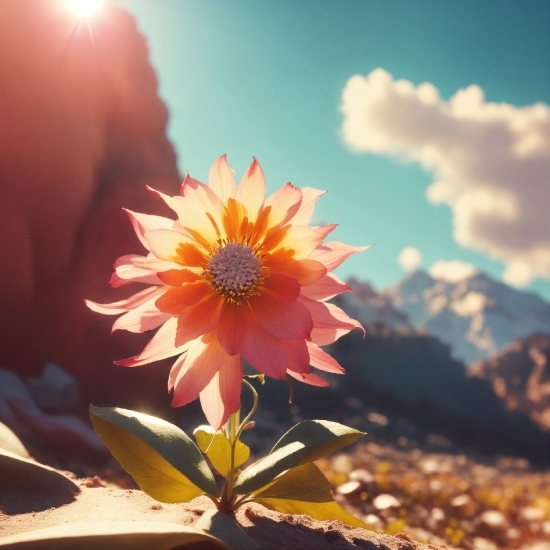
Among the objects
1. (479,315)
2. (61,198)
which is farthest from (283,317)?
(479,315)

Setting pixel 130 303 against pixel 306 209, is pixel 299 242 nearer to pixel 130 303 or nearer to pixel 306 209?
pixel 306 209

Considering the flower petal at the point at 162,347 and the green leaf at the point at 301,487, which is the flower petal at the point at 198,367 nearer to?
the flower petal at the point at 162,347

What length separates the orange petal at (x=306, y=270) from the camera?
105 centimetres

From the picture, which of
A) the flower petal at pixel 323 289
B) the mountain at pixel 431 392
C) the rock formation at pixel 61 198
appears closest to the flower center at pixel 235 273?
the flower petal at pixel 323 289

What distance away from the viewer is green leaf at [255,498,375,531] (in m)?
1.32

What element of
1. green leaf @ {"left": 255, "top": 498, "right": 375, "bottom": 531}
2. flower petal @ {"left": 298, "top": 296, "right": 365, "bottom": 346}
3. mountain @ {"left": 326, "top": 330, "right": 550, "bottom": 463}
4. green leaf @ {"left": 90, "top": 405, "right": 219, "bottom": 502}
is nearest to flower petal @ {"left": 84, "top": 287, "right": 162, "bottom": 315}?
green leaf @ {"left": 90, "top": 405, "right": 219, "bottom": 502}

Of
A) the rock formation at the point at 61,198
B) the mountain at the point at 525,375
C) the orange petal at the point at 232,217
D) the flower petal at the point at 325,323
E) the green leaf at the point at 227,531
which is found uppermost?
the mountain at the point at 525,375

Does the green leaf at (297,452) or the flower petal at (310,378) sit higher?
the flower petal at (310,378)

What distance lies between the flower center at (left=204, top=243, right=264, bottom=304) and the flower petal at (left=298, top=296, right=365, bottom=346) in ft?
0.35

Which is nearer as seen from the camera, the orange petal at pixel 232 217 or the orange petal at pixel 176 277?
the orange petal at pixel 176 277

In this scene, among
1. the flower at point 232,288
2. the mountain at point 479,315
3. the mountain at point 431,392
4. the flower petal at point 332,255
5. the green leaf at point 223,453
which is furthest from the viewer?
the mountain at point 479,315

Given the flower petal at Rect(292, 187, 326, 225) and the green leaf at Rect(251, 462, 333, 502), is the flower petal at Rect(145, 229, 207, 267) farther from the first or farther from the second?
the green leaf at Rect(251, 462, 333, 502)

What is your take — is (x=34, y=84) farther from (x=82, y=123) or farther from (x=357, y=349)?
(x=357, y=349)

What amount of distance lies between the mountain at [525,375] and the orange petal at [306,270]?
1443cm
